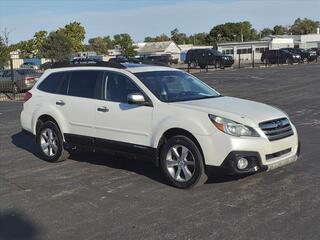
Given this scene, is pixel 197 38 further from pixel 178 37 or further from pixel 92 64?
pixel 92 64

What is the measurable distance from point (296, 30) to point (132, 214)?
6022 inches

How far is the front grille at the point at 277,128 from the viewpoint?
21.6 ft

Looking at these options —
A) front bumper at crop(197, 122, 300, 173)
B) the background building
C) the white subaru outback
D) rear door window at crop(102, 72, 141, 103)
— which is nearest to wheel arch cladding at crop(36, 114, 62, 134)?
the white subaru outback

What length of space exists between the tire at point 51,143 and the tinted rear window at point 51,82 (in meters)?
0.58

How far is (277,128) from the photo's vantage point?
6.77 metres

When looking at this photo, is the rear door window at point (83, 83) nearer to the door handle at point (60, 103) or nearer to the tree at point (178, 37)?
the door handle at point (60, 103)

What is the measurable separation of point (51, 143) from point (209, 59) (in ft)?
130

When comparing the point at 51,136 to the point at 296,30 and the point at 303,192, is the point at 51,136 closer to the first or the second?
the point at 303,192

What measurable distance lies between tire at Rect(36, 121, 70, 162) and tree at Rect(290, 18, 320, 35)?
479 feet

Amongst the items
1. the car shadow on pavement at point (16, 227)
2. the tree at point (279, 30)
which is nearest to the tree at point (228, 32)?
the tree at point (279, 30)

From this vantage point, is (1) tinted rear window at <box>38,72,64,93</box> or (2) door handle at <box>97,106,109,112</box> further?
(1) tinted rear window at <box>38,72,64,93</box>

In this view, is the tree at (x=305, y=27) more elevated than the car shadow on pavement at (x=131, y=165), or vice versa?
the tree at (x=305, y=27)

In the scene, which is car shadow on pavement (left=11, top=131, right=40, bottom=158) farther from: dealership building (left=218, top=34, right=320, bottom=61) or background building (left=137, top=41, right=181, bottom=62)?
background building (left=137, top=41, right=181, bottom=62)

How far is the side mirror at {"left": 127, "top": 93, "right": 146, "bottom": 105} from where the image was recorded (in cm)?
714
